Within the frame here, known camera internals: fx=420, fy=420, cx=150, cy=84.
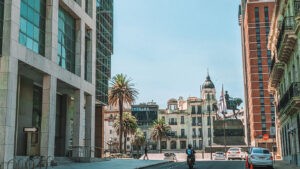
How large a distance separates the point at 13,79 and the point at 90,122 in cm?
1850

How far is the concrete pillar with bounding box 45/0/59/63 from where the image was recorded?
34.2 meters

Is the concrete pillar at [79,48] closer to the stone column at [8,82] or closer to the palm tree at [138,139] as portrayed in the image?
the stone column at [8,82]

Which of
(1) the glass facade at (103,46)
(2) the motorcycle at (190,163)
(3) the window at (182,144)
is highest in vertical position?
(1) the glass facade at (103,46)

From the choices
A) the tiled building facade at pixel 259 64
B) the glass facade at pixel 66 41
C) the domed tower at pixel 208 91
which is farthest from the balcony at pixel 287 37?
the domed tower at pixel 208 91

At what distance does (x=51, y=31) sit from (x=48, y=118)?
7.13 metres

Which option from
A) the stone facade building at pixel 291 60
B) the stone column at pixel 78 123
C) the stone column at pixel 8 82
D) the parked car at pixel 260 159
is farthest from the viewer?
the stone column at pixel 78 123

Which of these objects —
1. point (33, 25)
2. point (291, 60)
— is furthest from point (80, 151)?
point (291, 60)

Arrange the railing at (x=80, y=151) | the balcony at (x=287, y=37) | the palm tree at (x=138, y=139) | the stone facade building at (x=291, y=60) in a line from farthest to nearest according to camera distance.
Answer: the palm tree at (x=138, y=139)
the railing at (x=80, y=151)
the balcony at (x=287, y=37)
the stone facade building at (x=291, y=60)

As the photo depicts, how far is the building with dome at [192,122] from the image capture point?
129m

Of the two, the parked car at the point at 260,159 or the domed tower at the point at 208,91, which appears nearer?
the parked car at the point at 260,159

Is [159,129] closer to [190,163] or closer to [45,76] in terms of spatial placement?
[45,76]

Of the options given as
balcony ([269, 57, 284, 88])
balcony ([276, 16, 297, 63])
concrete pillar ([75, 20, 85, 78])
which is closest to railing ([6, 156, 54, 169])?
concrete pillar ([75, 20, 85, 78])

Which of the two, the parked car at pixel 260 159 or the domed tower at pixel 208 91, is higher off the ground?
the domed tower at pixel 208 91

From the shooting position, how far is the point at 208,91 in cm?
13712
